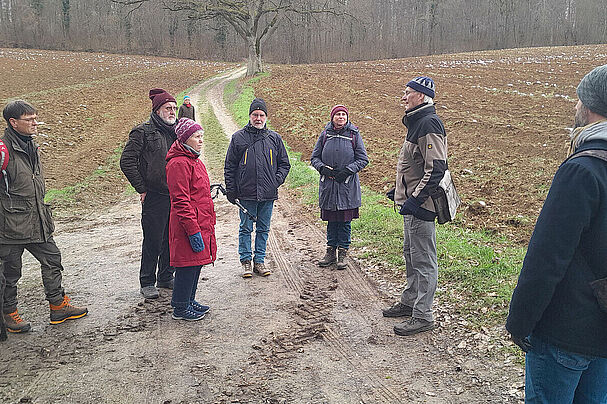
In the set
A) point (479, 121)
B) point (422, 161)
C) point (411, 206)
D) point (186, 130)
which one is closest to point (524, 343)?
point (411, 206)

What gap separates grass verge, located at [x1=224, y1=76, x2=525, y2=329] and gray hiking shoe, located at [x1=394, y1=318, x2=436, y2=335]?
454mm

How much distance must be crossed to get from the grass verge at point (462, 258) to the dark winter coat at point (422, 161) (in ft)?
4.18

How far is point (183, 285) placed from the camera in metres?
5.20

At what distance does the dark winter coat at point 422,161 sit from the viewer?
4.57 metres

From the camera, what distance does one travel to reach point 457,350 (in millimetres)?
4559

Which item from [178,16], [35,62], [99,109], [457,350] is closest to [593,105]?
[457,350]

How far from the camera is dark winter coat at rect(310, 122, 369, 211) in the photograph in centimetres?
655

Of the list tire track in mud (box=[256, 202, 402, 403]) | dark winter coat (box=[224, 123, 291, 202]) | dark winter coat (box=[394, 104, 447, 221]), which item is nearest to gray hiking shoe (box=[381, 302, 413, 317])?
tire track in mud (box=[256, 202, 402, 403])

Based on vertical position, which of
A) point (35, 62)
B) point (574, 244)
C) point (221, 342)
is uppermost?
point (35, 62)

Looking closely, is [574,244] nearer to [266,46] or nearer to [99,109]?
[99,109]

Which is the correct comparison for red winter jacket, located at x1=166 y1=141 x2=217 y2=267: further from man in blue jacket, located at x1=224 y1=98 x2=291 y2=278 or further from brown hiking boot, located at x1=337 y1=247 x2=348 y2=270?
brown hiking boot, located at x1=337 y1=247 x2=348 y2=270

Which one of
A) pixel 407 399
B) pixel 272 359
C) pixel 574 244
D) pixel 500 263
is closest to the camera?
pixel 574 244

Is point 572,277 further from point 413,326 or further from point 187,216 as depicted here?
point 187,216

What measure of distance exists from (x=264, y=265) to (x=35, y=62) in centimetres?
5334
